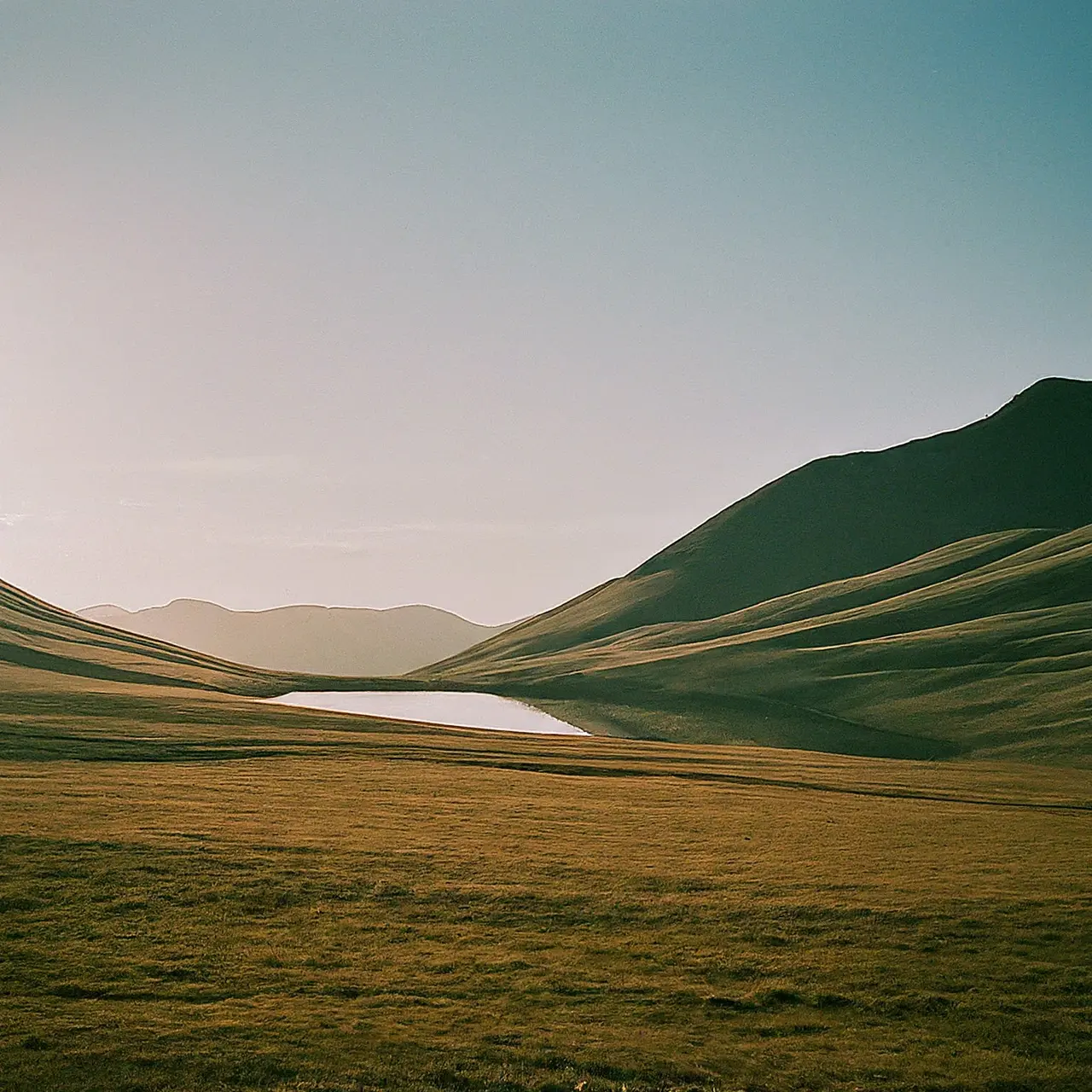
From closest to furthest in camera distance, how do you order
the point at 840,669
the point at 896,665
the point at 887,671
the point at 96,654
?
1. the point at 887,671
2. the point at 896,665
3. the point at 96,654
4. the point at 840,669

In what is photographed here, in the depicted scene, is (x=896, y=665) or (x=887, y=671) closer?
(x=887, y=671)

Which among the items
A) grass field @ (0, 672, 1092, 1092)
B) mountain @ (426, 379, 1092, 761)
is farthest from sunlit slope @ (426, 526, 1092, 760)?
grass field @ (0, 672, 1092, 1092)

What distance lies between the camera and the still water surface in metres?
101

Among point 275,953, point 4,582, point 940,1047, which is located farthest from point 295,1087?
point 4,582

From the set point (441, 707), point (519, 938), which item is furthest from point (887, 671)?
point (519, 938)

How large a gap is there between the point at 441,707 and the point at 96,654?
1752 inches

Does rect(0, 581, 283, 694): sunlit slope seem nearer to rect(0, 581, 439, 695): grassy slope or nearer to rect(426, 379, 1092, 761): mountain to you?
rect(0, 581, 439, 695): grassy slope

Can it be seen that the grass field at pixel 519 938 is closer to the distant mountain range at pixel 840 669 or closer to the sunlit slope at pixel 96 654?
the distant mountain range at pixel 840 669

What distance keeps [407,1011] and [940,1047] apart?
11.8 m

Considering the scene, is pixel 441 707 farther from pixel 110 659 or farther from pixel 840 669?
pixel 840 669

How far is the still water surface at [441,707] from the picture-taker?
10112 cm

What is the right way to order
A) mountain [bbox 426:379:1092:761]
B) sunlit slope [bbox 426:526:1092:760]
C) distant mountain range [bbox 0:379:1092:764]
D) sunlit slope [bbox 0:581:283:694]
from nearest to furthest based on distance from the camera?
mountain [bbox 426:379:1092:761], distant mountain range [bbox 0:379:1092:764], sunlit slope [bbox 426:526:1092:760], sunlit slope [bbox 0:581:283:694]

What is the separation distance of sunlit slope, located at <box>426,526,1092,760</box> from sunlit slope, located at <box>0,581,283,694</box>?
137 feet

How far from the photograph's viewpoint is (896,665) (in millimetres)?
120125
